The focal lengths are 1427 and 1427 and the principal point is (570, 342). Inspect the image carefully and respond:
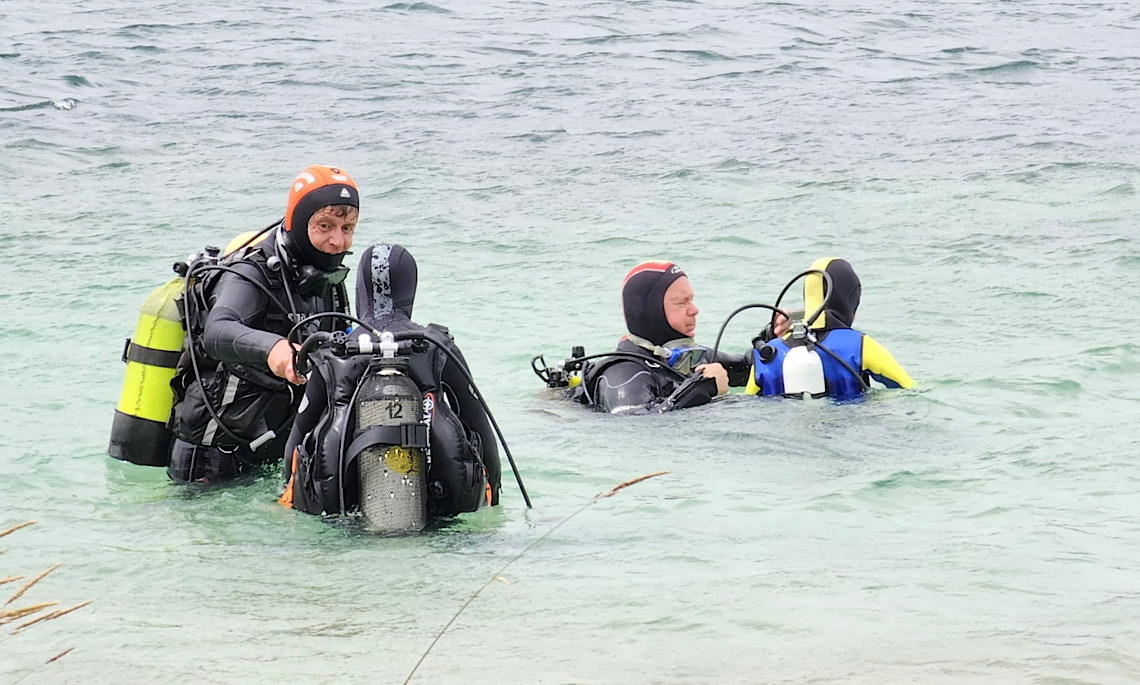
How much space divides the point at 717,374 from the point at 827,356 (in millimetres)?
575

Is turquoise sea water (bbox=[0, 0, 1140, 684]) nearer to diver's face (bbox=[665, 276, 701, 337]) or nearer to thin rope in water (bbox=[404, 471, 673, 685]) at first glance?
thin rope in water (bbox=[404, 471, 673, 685])

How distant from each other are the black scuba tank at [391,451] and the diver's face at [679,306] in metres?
2.76

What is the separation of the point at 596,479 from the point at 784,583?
78.1 inches

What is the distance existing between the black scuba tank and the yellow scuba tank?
1.35m

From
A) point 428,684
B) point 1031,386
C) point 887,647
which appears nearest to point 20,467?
point 428,684

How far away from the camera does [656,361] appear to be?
24.8 ft

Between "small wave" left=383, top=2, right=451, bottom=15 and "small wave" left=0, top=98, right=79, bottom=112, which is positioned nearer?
"small wave" left=0, top=98, right=79, bottom=112

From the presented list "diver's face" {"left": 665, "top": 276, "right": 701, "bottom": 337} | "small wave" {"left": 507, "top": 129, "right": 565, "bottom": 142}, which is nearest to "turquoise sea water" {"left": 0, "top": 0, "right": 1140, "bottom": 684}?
"small wave" {"left": 507, "top": 129, "right": 565, "bottom": 142}

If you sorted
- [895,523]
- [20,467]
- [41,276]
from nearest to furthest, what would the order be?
[895,523] → [20,467] → [41,276]

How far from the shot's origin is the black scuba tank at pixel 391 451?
16.3ft

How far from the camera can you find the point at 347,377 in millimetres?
5109

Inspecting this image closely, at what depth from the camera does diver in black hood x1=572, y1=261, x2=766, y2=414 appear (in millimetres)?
7398

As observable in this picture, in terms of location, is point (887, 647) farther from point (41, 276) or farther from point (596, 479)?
point (41, 276)

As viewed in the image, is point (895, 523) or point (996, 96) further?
point (996, 96)
